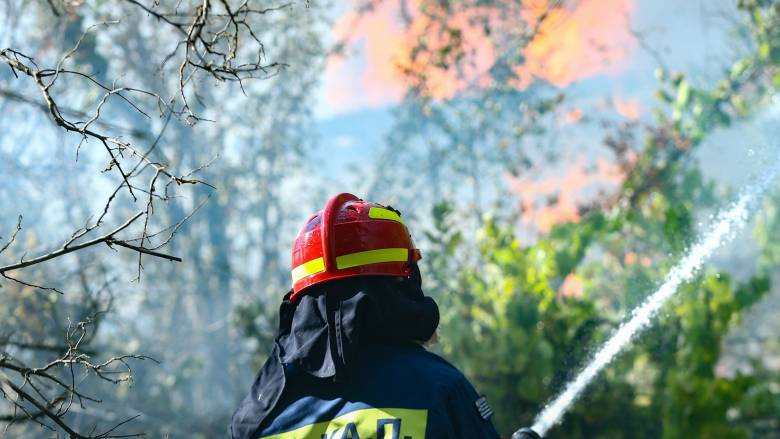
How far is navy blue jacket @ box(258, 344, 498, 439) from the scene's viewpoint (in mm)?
2400

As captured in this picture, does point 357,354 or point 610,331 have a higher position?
point 610,331

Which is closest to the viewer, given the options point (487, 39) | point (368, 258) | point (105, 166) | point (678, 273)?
point (368, 258)

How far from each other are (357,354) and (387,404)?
0.19m

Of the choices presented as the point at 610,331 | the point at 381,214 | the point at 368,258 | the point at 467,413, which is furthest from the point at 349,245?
the point at 610,331

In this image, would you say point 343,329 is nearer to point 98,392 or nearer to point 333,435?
point 333,435

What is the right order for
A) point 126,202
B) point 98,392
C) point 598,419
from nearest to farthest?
point 598,419 < point 98,392 < point 126,202

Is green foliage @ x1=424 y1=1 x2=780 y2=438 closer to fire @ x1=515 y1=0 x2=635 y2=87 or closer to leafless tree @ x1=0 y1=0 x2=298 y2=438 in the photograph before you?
leafless tree @ x1=0 y1=0 x2=298 y2=438

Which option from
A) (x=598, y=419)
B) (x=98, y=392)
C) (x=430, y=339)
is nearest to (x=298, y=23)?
(x=98, y=392)

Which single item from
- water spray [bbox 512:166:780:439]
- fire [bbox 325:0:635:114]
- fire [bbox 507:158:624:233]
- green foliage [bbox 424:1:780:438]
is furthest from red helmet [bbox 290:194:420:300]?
fire [bbox 507:158:624:233]

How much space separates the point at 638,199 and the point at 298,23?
367 inches

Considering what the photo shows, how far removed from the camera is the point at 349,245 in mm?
2758

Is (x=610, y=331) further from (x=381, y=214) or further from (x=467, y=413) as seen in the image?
(x=467, y=413)

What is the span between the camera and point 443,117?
14.9 meters

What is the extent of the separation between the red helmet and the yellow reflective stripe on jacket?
1.66 ft
